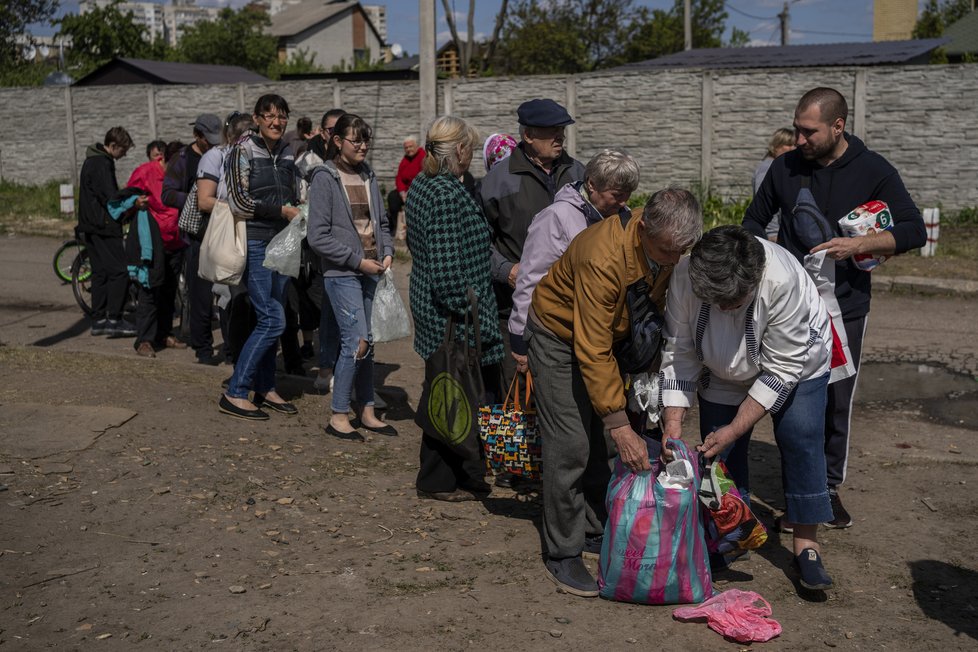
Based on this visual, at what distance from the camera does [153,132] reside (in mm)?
21984

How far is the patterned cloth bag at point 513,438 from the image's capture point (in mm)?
4824

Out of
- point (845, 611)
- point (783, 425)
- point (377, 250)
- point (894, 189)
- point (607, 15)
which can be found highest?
point (607, 15)

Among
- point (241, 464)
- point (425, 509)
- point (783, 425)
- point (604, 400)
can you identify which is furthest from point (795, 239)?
point (241, 464)

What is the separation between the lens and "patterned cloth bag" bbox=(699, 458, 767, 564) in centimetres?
434

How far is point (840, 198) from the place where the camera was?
16.1 feet

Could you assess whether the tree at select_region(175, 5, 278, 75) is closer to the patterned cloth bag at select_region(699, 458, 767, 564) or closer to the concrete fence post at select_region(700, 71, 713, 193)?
the concrete fence post at select_region(700, 71, 713, 193)

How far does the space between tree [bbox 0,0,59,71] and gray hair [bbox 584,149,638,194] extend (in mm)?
37897

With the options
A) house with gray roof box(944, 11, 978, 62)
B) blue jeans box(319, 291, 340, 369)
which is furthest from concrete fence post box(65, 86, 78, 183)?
house with gray roof box(944, 11, 978, 62)

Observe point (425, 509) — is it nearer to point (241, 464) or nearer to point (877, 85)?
point (241, 464)

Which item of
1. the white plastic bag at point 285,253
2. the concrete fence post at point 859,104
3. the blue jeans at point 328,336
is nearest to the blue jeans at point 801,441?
the white plastic bag at point 285,253

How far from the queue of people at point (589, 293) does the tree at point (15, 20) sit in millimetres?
35871

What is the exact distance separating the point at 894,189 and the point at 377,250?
10.2 feet

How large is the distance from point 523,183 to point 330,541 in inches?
81.9

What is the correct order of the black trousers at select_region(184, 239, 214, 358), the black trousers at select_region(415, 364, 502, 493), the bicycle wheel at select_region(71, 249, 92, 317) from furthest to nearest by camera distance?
the bicycle wheel at select_region(71, 249, 92, 317), the black trousers at select_region(184, 239, 214, 358), the black trousers at select_region(415, 364, 502, 493)
